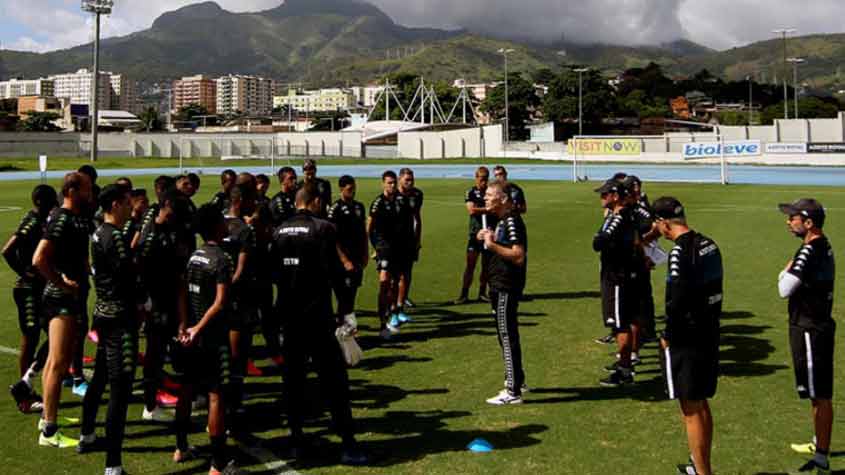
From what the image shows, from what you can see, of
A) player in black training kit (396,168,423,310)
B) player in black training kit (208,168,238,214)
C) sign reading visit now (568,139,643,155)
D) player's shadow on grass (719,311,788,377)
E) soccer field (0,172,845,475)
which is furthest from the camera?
sign reading visit now (568,139,643,155)

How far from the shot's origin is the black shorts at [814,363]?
6020 millimetres

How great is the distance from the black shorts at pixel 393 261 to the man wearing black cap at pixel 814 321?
599 cm

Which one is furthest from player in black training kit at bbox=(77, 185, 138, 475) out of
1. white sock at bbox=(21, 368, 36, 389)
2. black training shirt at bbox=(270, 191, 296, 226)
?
black training shirt at bbox=(270, 191, 296, 226)

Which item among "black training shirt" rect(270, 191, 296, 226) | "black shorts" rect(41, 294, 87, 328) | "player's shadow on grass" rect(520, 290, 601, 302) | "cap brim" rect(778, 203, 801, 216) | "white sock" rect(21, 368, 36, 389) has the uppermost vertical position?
"black training shirt" rect(270, 191, 296, 226)

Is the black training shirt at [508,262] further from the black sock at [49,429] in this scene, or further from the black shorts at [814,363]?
the black sock at [49,429]

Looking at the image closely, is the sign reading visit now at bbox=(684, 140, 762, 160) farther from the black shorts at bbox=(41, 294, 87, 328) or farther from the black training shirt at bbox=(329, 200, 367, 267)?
the black shorts at bbox=(41, 294, 87, 328)

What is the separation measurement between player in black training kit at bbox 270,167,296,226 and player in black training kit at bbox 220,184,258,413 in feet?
5.91

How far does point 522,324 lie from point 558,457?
16.5 ft

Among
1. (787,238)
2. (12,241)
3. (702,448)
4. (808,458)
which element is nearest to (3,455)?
(12,241)

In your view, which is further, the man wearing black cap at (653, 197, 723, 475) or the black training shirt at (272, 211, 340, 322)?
the black training shirt at (272, 211, 340, 322)

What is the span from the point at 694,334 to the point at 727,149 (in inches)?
2092

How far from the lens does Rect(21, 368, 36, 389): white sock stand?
7562 millimetres

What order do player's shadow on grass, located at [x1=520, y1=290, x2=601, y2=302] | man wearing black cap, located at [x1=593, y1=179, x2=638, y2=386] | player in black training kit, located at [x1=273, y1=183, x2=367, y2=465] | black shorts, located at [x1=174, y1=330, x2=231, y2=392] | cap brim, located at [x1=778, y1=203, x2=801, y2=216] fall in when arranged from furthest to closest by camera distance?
player's shadow on grass, located at [x1=520, y1=290, x2=601, y2=302], man wearing black cap, located at [x1=593, y1=179, x2=638, y2=386], player in black training kit, located at [x1=273, y1=183, x2=367, y2=465], cap brim, located at [x1=778, y1=203, x2=801, y2=216], black shorts, located at [x1=174, y1=330, x2=231, y2=392]

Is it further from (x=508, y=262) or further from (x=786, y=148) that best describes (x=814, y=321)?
(x=786, y=148)
